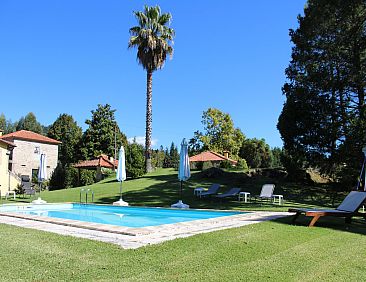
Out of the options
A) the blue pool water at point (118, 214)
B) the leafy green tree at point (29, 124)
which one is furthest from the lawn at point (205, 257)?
the leafy green tree at point (29, 124)

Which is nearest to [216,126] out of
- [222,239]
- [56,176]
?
→ [56,176]

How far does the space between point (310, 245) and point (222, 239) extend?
1.59 metres

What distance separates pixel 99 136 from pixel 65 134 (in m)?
10.9

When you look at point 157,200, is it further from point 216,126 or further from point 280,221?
point 216,126

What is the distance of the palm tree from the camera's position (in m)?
30.5

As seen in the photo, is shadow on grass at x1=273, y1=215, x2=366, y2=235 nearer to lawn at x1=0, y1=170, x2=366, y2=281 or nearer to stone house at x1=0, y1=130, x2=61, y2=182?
lawn at x1=0, y1=170, x2=366, y2=281

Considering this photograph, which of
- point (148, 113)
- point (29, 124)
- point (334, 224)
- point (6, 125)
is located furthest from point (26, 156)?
point (6, 125)

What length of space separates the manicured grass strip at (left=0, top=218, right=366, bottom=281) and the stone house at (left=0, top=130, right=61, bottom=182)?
33.6 meters

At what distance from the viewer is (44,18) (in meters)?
17.3

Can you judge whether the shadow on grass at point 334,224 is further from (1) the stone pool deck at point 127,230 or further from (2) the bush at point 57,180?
(2) the bush at point 57,180

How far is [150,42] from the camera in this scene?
30.5m

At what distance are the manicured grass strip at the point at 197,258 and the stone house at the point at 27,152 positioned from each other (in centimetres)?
3363

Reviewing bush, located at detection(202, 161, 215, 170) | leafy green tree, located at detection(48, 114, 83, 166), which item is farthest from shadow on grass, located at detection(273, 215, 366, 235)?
leafy green tree, located at detection(48, 114, 83, 166)

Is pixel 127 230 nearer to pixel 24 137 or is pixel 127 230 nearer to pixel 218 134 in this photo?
pixel 24 137
